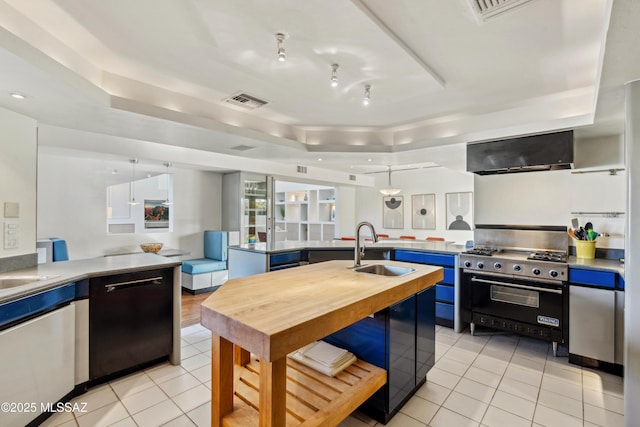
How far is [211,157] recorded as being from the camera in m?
5.32

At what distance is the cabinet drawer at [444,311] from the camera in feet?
12.1

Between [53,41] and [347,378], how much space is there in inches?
112

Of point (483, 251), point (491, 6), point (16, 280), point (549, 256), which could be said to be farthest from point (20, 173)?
point (549, 256)

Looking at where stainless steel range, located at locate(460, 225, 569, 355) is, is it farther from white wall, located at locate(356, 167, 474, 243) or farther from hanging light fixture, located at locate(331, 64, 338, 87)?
white wall, located at locate(356, 167, 474, 243)

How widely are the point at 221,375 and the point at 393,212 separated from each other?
7.35m

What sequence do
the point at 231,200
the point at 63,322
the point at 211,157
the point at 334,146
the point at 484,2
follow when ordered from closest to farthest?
the point at 484,2 → the point at 63,322 → the point at 334,146 → the point at 211,157 → the point at 231,200

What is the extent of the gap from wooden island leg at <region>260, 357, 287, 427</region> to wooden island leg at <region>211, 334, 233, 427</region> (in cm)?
31

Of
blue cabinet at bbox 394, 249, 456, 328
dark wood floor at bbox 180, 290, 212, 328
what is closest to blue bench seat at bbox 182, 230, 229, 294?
dark wood floor at bbox 180, 290, 212, 328

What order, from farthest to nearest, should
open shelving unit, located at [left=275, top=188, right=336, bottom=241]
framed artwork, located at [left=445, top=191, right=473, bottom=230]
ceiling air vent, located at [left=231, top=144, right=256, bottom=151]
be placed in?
open shelving unit, located at [left=275, top=188, right=336, bottom=241], framed artwork, located at [left=445, top=191, right=473, bottom=230], ceiling air vent, located at [left=231, top=144, right=256, bottom=151]

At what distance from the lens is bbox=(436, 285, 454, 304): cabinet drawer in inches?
145

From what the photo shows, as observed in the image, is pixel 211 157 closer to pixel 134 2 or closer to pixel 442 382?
pixel 134 2

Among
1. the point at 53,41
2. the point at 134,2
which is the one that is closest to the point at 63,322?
the point at 53,41

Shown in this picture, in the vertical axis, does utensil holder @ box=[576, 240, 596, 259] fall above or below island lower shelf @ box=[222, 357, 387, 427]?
above

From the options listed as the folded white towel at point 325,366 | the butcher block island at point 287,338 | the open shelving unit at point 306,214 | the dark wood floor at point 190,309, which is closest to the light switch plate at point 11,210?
the dark wood floor at point 190,309
